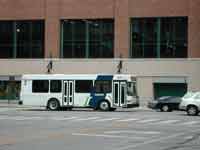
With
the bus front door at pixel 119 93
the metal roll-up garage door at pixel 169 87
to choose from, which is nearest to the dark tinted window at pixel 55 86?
the bus front door at pixel 119 93

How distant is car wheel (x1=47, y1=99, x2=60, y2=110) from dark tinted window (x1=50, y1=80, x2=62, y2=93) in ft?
2.40

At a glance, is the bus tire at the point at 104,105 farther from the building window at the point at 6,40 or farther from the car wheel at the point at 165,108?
the building window at the point at 6,40

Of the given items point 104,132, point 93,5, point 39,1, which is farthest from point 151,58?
point 104,132

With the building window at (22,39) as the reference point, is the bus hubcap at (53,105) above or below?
below

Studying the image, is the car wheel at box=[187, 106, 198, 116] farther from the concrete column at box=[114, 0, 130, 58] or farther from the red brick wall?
the concrete column at box=[114, 0, 130, 58]

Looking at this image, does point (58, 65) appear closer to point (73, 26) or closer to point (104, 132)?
point (73, 26)

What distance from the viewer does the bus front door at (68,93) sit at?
4712 centimetres

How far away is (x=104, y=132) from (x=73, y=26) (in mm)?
39656

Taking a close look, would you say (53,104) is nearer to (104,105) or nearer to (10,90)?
(104,105)

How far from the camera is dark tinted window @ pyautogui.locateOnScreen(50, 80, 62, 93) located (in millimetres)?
47656

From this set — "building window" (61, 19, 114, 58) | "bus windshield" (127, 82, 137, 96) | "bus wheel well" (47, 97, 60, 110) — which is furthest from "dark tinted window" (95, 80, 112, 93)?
"building window" (61, 19, 114, 58)

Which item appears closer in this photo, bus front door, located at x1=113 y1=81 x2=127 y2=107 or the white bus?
bus front door, located at x1=113 y1=81 x2=127 y2=107

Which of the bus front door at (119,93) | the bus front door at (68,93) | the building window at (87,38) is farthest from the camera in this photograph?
the building window at (87,38)

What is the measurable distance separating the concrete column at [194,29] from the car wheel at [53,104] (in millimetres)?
17031
